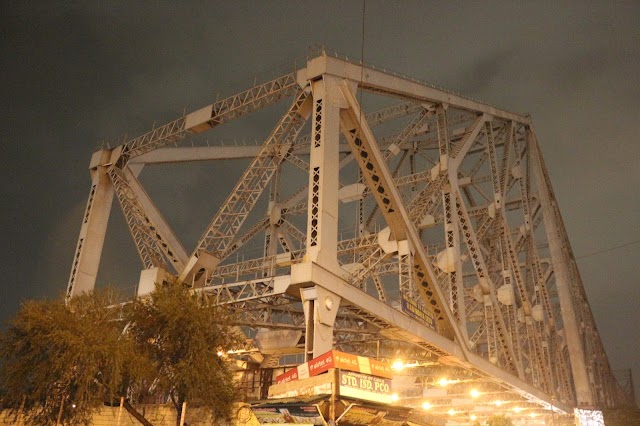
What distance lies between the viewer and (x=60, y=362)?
1881 cm

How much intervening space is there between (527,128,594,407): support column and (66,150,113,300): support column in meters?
35.2

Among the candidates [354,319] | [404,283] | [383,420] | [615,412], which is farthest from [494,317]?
[615,412]

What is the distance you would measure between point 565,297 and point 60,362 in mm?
44926

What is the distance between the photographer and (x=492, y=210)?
3928cm

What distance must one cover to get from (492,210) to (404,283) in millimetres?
18331

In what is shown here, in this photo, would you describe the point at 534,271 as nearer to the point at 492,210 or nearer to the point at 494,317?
the point at 492,210

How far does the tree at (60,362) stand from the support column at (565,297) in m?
40.7

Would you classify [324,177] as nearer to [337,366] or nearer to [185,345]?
[337,366]

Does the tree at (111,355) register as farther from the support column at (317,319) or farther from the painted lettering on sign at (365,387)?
the painted lettering on sign at (365,387)

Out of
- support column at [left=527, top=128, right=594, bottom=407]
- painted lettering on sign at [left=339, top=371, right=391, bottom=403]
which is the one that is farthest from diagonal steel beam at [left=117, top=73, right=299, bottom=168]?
support column at [left=527, top=128, right=594, bottom=407]

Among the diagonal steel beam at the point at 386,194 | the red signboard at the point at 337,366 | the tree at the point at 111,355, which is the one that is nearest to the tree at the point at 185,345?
the tree at the point at 111,355

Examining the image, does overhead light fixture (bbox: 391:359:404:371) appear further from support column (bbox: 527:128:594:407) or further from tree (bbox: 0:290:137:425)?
support column (bbox: 527:128:594:407)

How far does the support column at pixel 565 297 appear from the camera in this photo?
166 ft

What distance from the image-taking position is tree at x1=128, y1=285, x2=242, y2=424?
20297 millimetres
